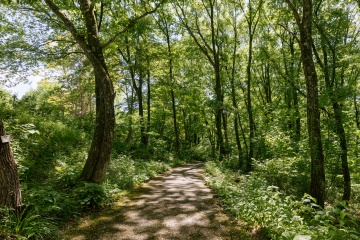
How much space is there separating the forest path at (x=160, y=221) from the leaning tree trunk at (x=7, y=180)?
1.20 m

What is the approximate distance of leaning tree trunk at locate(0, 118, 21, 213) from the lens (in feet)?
12.3

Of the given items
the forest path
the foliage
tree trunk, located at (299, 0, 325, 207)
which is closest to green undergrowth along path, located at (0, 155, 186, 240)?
the foliage

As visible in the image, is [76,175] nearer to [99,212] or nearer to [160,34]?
[99,212]

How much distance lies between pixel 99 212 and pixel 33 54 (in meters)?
6.90

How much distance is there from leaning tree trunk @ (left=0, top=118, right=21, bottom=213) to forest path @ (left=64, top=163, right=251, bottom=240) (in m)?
1.20

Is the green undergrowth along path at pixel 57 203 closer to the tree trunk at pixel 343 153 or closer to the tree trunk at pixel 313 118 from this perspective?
the tree trunk at pixel 313 118

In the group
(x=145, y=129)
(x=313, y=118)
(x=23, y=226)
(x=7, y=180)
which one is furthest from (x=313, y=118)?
(x=145, y=129)

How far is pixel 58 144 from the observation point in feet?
29.2

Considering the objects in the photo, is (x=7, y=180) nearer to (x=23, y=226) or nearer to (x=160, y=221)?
(x=23, y=226)

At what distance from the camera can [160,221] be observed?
5.07 meters

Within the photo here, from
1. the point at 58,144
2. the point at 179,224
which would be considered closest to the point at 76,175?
the point at 58,144

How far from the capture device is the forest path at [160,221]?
4367mm

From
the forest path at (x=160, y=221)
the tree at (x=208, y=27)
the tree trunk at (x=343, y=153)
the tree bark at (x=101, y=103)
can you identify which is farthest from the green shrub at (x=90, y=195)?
the tree at (x=208, y=27)

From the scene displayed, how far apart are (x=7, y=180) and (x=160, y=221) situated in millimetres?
3190
